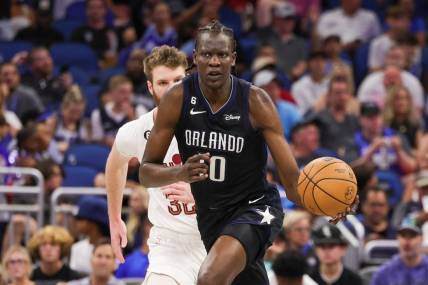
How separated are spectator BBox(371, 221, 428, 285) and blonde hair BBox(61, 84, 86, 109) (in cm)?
440

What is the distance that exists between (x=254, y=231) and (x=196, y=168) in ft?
2.16

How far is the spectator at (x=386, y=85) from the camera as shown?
48.7ft

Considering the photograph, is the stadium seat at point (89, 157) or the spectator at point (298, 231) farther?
the stadium seat at point (89, 157)

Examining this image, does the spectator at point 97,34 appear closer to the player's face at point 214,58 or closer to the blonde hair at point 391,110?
the blonde hair at point 391,110

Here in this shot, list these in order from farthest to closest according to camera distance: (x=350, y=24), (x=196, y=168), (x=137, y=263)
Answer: (x=350, y=24) → (x=137, y=263) → (x=196, y=168)

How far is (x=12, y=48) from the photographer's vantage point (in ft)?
52.4

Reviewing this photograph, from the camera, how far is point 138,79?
14.8 m

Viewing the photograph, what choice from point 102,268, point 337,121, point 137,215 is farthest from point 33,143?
point 337,121

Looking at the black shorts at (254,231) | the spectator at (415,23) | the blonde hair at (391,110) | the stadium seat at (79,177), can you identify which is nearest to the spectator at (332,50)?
the spectator at (415,23)

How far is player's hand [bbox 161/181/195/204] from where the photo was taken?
736 centimetres

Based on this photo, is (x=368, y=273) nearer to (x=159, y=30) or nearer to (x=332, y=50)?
(x=332, y=50)

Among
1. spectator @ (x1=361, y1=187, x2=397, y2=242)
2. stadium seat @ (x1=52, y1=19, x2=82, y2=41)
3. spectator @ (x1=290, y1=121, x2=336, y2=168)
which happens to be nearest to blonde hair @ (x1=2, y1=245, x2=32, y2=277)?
spectator @ (x1=361, y1=187, x2=397, y2=242)

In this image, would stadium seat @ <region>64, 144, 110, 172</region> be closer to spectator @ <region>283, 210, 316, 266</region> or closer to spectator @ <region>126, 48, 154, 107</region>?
spectator @ <region>126, 48, 154, 107</region>

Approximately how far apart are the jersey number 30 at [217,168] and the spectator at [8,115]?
20.4 feet
